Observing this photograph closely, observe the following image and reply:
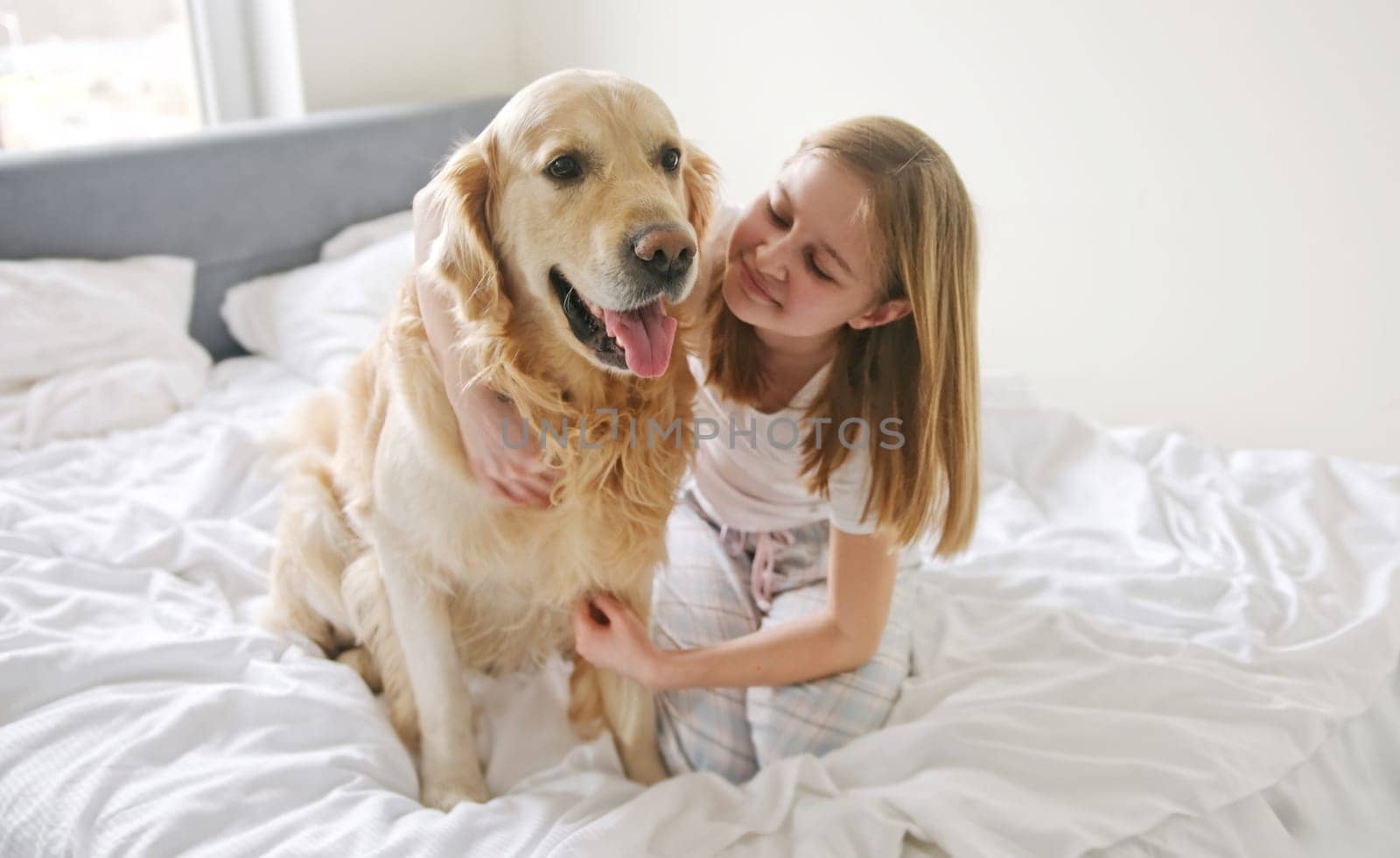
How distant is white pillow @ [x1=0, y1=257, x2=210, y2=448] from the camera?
1.94m

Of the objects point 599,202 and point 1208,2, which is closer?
point 599,202

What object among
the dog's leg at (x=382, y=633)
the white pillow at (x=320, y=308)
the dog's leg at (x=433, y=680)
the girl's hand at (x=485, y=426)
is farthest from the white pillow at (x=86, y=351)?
the girl's hand at (x=485, y=426)

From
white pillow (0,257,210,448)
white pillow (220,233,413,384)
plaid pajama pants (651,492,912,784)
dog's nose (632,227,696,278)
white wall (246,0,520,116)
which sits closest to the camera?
dog's nose (632,227,696,278)

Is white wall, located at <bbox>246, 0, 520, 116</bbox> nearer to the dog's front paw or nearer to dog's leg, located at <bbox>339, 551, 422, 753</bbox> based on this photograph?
dog's leg, located at <bbox>339, 551, 422, 753</bbox>

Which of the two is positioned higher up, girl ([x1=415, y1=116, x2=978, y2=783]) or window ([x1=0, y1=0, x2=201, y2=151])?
window ([x1=0, y1=0, x2=201, y2=151])

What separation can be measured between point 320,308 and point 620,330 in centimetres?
145

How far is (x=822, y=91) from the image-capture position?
97.5 inches

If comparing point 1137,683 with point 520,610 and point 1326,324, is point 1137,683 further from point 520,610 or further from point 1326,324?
point 1326,324

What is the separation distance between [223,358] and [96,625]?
1.17m

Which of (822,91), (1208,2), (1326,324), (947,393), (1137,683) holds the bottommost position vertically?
(1137,683)

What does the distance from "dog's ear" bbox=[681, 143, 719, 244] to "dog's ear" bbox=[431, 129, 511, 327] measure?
253 mm

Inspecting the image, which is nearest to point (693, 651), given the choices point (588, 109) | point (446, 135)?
point (588, 109)

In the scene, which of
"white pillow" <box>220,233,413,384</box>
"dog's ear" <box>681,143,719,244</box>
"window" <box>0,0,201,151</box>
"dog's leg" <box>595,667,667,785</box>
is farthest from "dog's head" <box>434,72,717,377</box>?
"window" <box>0,0,201,151</box>

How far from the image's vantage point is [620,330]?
1.06 m
